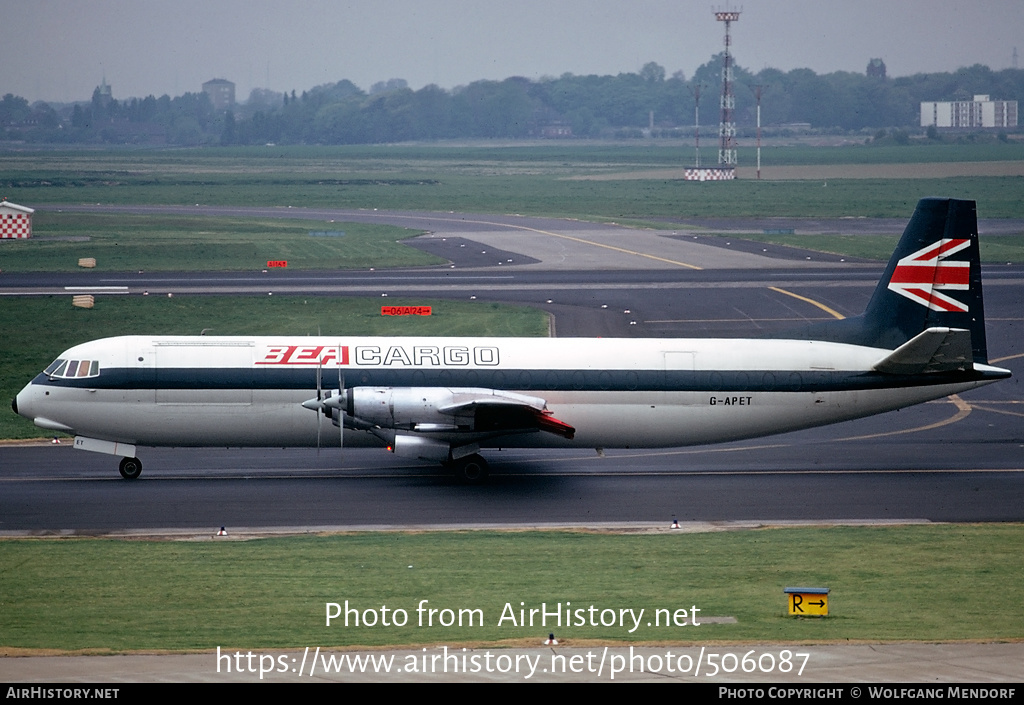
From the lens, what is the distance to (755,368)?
108 feet

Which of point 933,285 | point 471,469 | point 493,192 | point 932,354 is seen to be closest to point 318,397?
point 471,469

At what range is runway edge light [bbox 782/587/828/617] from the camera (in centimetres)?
1947

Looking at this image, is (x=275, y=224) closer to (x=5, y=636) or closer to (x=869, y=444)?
(x=869, y=444)

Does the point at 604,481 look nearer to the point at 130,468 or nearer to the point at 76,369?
the point at 130,468

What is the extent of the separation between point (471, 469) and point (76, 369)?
38.0 ft

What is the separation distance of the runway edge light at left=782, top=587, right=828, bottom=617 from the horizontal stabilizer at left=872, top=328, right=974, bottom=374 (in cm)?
1460

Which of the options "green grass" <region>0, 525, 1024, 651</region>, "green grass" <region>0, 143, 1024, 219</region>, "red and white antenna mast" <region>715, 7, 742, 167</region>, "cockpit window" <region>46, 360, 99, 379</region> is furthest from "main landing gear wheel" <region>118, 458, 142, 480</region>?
"red and white antenna mast" <region>715, 7, 742, 167</region>

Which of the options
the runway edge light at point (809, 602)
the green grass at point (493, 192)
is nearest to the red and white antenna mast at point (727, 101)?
the green grass at point (493, 192)

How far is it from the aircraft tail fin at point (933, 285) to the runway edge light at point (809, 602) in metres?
15.7

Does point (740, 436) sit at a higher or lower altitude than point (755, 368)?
lower
